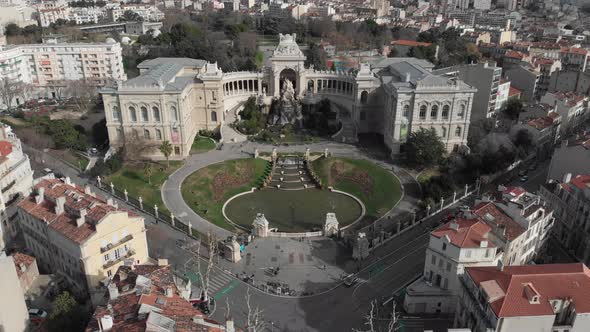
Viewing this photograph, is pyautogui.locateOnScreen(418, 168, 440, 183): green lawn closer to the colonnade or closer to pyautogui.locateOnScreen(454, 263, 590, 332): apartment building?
pyautogui.locateOnScreen(454, 263, 590, 332): apartment building

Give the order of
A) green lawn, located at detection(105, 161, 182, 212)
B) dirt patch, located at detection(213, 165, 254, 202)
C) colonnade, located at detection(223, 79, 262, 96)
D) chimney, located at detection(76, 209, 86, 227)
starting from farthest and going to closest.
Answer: colonnade, located at detection(223, 79, 262, 96)
dirt patch, located at detection(213, 165, 254, 202)
green lawn, located at detection(105, 161, 182, 212)
chimney, located at detection(76, 209, 86, 227)

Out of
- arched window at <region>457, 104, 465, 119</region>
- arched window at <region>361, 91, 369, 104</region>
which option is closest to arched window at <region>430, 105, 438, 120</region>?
arched window at <region>457, 104, 465, 119</region>

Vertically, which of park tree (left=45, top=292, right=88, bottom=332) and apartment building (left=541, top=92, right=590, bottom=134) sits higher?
apartment building (left=541, top=92, right=590, bottom=134)

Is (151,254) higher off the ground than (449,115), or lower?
lower

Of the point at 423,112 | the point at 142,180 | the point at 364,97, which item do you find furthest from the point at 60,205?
the point at 364,97

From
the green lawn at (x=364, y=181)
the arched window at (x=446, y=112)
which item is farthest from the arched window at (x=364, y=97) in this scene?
the arched window at (x=446, y=112)

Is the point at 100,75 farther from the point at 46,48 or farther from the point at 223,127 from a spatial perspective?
the point at 223,127

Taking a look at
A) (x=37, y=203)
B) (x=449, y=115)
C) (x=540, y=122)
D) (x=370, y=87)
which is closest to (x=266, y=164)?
(x=370, y=87)
